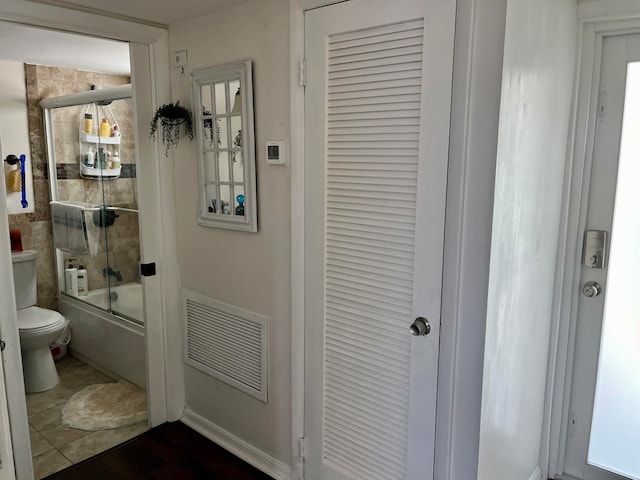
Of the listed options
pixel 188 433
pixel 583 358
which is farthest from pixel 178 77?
pixel 583 358

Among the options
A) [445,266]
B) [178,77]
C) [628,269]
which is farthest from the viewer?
[178,77]

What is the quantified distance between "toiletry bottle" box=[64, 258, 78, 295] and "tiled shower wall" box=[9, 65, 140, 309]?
0.12 meters

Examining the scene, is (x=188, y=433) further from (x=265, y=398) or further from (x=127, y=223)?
(x=127, y=223)

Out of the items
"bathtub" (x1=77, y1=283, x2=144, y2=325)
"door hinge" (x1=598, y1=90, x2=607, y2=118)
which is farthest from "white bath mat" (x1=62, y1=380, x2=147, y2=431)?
"door hinge" (x1=598, y1=90, x2=607, y2=118)

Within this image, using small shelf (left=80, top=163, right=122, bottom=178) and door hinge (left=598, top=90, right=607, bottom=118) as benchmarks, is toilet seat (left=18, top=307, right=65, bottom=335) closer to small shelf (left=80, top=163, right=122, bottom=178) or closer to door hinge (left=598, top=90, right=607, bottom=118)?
small shelf (left=80, top=163, right=122, bottom=178)

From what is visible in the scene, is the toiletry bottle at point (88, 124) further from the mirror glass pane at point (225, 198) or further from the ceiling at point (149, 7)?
the mirror glass pane at point (225, 198)

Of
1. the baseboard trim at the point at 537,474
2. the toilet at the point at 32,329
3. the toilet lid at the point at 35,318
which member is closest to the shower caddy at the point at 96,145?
the toilet at the point at 32,329

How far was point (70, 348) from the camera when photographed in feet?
12.5

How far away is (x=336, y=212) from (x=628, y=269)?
1.27 meters

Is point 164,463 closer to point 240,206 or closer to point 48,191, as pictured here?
point 240,206

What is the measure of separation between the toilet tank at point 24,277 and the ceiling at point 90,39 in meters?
1.29

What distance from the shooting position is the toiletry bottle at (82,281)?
3752mm

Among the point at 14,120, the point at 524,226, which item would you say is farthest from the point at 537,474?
the point at 14,120

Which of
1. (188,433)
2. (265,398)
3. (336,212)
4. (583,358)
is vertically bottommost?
(188,433)
